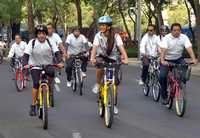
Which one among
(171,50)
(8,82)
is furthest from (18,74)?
(171,50)

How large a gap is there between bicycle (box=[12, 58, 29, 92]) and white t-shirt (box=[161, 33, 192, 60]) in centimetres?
640

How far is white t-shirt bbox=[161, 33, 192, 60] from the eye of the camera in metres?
12.1

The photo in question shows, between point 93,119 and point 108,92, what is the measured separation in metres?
1.09

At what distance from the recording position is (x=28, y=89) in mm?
17953

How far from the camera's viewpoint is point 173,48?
1223 cm

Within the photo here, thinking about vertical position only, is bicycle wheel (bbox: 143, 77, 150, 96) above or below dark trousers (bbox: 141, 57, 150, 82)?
below

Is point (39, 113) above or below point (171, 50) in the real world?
below

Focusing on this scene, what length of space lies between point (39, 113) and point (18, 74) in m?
7.08

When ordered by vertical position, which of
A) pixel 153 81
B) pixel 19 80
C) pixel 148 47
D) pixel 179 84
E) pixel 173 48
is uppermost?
pixel 173 48

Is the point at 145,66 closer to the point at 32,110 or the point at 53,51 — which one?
the point at 53,51

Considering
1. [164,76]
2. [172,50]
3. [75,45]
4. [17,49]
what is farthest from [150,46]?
[17,49]

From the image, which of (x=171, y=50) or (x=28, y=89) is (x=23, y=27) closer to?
(x=28, y=89)

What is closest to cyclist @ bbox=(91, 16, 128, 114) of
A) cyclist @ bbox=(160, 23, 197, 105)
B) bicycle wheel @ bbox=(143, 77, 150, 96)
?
cyclist @ bbox=(160, 23, 197, 105)

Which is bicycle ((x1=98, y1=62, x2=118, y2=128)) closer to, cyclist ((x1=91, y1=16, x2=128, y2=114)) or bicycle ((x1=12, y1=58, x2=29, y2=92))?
cyclist ((x1=91, y1=16, x2=128, y2=114))
